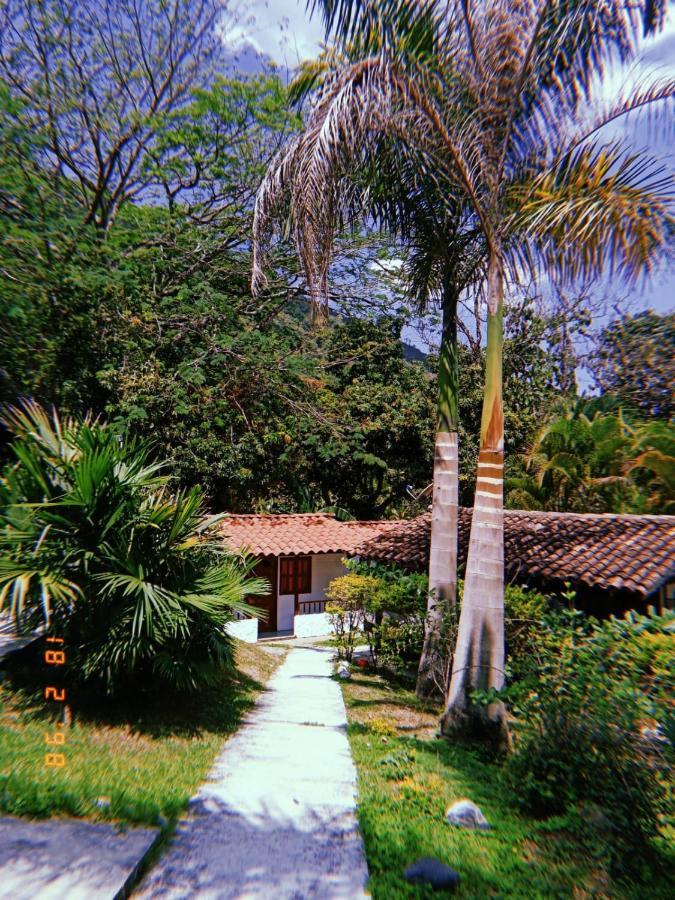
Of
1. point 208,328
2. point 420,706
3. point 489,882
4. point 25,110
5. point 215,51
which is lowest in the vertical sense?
point 420,706

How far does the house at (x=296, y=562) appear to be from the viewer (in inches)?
693

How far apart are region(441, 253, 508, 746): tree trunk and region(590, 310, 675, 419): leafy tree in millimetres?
13665

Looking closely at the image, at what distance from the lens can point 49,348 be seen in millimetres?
12562

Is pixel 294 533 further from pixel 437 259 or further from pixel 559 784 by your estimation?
pixel 559 784

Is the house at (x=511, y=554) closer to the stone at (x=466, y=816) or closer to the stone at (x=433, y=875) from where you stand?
the stone at (x=466, y=816)

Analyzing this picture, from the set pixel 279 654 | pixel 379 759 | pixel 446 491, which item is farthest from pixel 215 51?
pixel 379 759

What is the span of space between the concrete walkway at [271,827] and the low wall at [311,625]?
1036 centimetres

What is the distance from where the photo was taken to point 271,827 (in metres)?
4.61

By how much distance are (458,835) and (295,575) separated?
1418 cm

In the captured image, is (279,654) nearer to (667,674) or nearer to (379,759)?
(379,759)

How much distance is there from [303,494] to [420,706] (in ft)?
45.2

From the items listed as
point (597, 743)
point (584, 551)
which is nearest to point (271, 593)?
point (584, 551)

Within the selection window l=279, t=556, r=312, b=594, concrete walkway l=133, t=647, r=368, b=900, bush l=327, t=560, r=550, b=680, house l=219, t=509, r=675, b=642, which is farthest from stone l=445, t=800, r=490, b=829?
window l=279, t=556, r=312, b=594
